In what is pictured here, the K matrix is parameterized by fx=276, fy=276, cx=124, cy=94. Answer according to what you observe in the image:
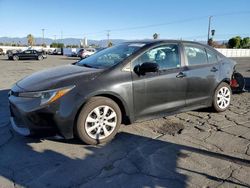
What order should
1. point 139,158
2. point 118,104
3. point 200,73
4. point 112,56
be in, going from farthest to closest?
1. point 200,73
2. point 112,56
3. point 118,104
4. point 139,158

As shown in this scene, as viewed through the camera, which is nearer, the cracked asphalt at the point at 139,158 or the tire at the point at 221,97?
the cracked asphalt at the point at 139,158

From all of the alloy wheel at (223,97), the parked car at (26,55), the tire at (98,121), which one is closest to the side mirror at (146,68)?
the tire at (98,121)

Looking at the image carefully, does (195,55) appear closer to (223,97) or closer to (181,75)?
(181,75)

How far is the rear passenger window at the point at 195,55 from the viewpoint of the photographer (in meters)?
5.37

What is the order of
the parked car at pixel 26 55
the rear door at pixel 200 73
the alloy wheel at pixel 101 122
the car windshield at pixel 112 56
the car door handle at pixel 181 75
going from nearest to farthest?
1. the alloy wheel at pixel 101 122
2. the car windshield at pixel 112 56
3. the car door handle at pixel 181 75
4. the rear door at pixel 200 73
5. the parked car at pixel 26 55

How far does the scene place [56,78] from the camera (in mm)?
4219

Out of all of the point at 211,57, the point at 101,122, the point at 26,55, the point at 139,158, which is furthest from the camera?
the point at 26,55

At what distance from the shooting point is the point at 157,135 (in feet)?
15.2

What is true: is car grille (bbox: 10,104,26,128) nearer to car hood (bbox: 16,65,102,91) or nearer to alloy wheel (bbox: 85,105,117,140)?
car hood (bbox: 16,65,102,91)

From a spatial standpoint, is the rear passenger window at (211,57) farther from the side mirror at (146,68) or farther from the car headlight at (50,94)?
the car headlight at (50,94)

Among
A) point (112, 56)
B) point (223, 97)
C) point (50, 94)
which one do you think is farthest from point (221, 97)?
point (50, 94)

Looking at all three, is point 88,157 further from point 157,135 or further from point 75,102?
point 157,135

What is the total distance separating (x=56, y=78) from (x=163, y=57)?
6.42 ft

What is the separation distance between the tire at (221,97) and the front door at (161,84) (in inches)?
42.9
